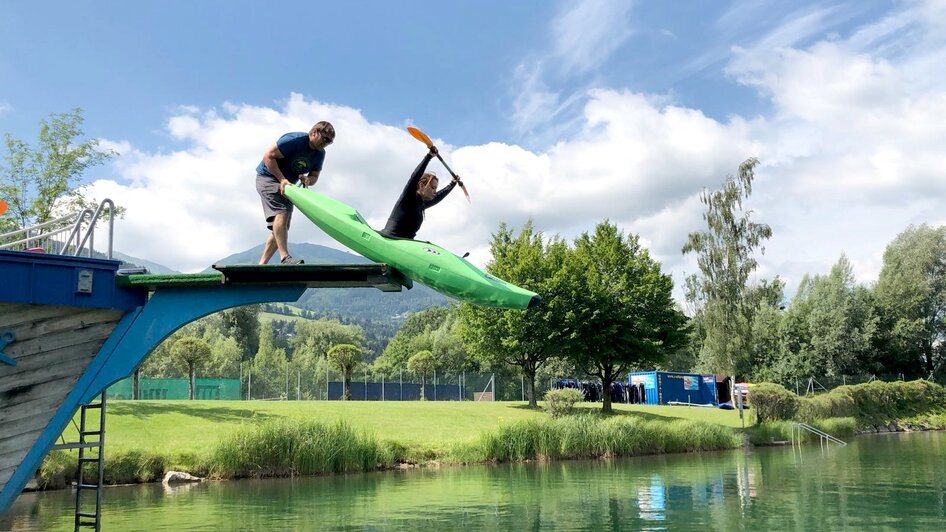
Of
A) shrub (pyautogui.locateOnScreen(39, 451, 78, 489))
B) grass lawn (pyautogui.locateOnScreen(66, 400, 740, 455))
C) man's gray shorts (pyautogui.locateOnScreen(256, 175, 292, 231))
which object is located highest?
man's gray shorts (pyautogui.locateOnScreen(256, 175, 292, 231))

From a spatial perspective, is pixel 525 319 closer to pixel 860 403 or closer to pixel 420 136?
pixel 860 403

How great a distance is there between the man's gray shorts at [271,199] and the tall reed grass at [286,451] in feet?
48.6

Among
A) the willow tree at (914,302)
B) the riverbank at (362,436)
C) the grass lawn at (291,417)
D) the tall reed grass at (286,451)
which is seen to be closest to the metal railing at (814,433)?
the riverbank at (362,436)

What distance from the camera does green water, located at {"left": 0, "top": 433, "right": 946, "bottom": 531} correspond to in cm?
1474

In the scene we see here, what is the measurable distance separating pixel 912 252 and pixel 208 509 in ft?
228

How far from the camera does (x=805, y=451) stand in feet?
107

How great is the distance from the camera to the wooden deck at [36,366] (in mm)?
10836

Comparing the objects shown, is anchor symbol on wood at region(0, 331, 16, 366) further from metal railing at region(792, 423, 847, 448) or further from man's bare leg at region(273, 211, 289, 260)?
metal railing at region(792, 423, 847, 448)

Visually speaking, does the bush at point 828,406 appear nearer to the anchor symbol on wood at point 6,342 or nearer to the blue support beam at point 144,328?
the blue support beam at point 144,328

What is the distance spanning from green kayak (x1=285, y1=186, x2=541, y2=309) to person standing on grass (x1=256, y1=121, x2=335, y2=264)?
0.35 m

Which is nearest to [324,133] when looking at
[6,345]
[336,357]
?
[6,345]

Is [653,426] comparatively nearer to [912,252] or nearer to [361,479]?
[361,479]

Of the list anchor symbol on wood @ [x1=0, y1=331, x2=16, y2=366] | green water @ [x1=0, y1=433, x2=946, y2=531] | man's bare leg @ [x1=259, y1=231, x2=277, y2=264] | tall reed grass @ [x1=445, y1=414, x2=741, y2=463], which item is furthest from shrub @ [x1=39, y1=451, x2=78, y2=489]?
man's bare leg @ [x1=259, y1=231, x2=277, y2=264]

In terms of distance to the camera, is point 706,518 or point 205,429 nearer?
point 706,518
